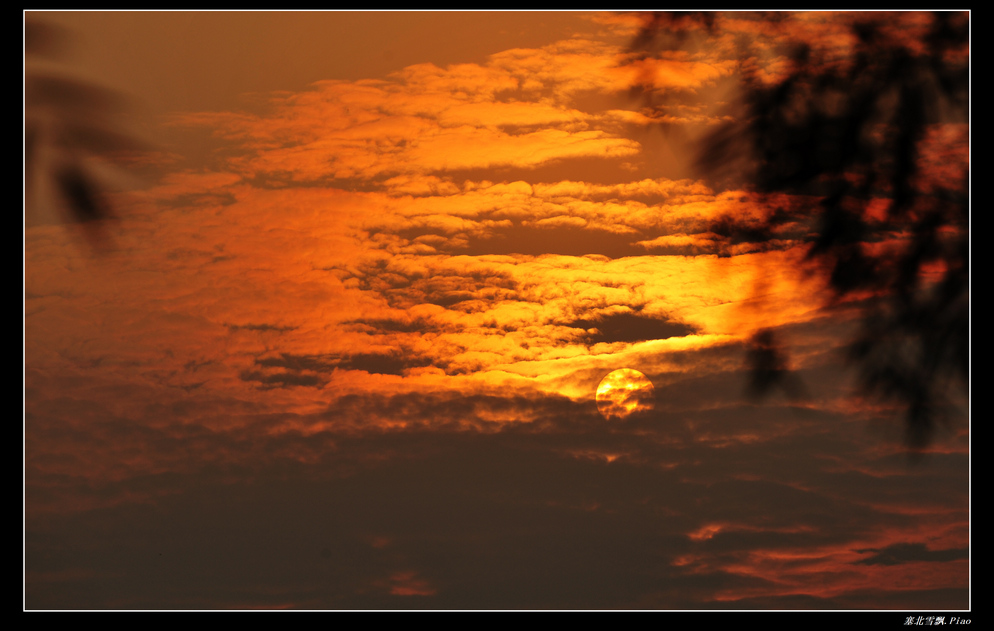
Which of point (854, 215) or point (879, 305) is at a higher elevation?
point (854, 215)

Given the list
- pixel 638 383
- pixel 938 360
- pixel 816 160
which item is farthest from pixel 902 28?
pixel 638 383

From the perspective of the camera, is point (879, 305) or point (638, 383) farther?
point (638, 383)

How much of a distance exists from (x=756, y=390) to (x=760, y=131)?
1046 mm

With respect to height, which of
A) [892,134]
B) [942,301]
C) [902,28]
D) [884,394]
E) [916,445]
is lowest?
[916,445]

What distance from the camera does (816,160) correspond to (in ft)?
9.81

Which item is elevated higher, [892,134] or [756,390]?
[892,134]

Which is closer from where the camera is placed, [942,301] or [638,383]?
[942,301]

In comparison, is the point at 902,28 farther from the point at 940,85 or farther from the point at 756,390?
the point at 756,390

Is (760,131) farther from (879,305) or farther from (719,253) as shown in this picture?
(879,305)

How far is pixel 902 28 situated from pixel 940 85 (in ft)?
0.89

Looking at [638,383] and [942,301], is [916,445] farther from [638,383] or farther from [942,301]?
[638,383]

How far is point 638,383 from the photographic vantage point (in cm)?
567
